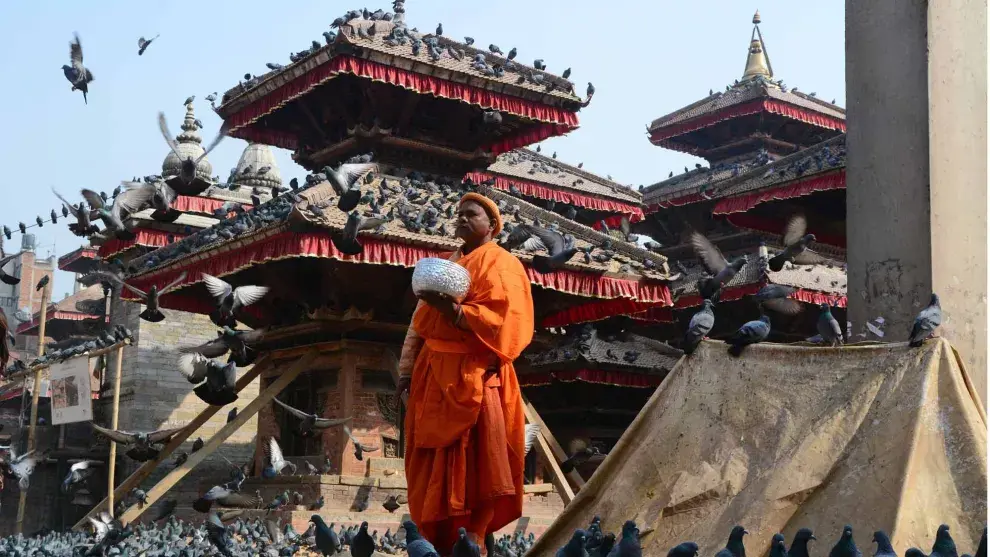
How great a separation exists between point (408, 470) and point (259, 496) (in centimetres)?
579

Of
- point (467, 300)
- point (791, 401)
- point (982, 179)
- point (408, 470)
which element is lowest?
point (408, 470)

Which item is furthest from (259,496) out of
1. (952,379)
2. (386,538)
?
(952,379)

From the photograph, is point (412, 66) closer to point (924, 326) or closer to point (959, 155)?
point (959, 155)

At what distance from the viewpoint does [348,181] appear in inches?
456

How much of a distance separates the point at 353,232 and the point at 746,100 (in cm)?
1082

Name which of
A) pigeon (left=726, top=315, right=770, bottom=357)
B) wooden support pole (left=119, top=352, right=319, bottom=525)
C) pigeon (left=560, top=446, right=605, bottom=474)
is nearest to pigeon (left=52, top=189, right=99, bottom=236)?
wooden support pole (left=119, top=352, right=319, bottom=525)

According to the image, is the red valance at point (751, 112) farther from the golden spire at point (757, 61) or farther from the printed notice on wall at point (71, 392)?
the printed notice on wall at point (71, 392)

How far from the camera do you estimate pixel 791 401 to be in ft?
15.3

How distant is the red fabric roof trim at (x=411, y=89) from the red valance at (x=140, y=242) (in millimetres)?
3175

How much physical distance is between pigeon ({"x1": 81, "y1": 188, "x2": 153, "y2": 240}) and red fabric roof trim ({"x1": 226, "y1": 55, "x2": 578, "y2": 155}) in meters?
1.44

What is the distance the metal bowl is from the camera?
6.07 metres

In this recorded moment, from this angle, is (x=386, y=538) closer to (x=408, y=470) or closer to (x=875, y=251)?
(x=408, y=470)

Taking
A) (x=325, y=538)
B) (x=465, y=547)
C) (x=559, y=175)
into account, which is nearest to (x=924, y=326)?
(x=465, y=547)

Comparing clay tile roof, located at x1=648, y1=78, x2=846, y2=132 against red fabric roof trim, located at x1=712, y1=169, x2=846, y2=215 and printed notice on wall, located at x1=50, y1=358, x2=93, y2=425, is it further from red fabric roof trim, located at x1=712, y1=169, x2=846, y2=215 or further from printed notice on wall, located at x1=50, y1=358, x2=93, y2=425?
printed notice on wall, located at x1=50, y1=358, x2=93, y2=425
